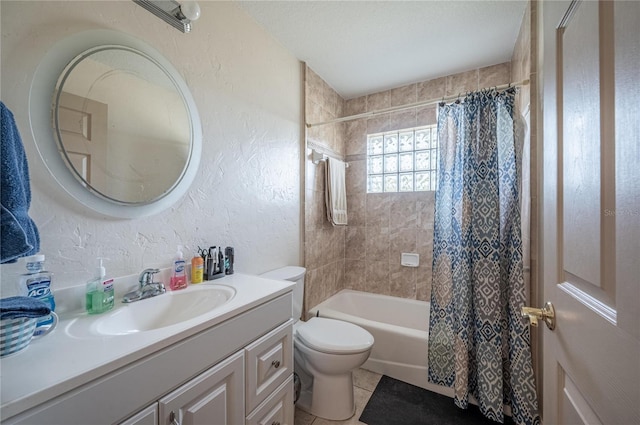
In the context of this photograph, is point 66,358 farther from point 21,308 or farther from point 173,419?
point 173,419

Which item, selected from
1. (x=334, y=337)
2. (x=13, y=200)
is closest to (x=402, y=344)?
(x=334, y=337)

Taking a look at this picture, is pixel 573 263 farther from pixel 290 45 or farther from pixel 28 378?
pixel 290 45

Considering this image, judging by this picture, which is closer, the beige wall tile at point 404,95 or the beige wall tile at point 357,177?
the beige wall tile at point 404,95

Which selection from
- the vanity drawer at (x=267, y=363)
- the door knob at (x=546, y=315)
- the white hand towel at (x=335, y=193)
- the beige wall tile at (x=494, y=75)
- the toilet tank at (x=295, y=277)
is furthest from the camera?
the white hand towel at (x=335, y=193)

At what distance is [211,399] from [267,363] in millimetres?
257

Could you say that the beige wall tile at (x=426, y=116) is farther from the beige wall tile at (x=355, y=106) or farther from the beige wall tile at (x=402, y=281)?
the beige wall tile at (x=402, y=281)

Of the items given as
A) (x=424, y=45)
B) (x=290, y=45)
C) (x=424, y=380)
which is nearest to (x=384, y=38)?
(x=424, y=45)

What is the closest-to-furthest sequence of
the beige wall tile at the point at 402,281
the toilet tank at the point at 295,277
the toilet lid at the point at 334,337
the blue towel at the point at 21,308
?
the blue towel at the point at 21,308 < the toilet lid at the point at 334,337 < the toilet tank at the point at 295,277 < the beige wall tile at the point at 402,281

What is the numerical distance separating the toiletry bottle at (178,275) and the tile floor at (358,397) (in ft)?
3.68

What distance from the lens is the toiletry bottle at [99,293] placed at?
2.77 ft

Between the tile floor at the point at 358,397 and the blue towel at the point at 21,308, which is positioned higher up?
the blue towel at the point at 21,308

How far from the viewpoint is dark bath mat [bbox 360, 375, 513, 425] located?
4.77ft

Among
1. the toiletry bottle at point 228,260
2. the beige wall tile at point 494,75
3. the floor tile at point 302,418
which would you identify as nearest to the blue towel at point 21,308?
the toiletry bottle at point 228,260

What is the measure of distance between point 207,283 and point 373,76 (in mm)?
2182
